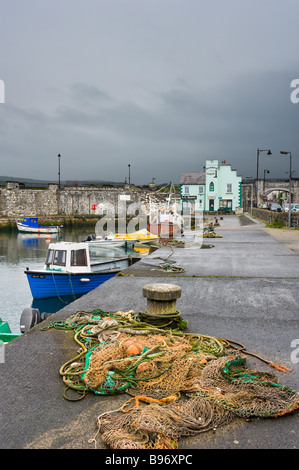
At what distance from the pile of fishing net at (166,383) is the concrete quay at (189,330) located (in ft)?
0.41

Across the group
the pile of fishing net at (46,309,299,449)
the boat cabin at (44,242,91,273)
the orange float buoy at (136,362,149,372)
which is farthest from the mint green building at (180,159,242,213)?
the orange float buoy at (136,362,149,372)

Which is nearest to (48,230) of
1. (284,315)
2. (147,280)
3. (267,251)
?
(267,251)

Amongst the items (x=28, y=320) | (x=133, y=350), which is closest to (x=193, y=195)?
(x=28, y=320)

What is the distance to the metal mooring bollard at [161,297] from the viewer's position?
19.5 ft

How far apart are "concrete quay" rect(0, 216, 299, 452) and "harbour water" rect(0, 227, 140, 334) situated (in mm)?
5405

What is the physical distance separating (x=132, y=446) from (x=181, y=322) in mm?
3164

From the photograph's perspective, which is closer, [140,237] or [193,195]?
[140,237]

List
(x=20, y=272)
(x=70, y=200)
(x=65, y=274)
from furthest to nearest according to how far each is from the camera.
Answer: (x=70, y=200)
(x=20, y=272)
(x=65, y=274)

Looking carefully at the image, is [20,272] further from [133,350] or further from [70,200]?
[70,200]

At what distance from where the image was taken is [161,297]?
5957 millimetres

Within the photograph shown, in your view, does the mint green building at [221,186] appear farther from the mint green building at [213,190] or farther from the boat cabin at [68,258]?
the boat cabin at [68,258]

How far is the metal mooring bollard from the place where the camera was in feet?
19.5

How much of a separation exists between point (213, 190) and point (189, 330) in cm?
6460

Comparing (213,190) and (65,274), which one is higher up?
(213,190)
